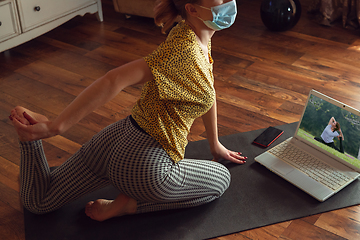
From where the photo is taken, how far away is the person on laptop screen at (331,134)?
1.53 metres

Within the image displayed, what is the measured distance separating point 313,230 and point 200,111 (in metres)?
0.58

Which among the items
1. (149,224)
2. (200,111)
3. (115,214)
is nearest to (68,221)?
(115,214)

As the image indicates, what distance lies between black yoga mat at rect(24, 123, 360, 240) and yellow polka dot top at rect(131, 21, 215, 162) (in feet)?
0.86

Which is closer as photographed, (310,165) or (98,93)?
(98,93)

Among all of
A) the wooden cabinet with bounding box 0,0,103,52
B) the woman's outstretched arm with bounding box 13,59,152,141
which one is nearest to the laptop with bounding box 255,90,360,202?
the woman's outstretched arm with bounding box 13,59,152,141

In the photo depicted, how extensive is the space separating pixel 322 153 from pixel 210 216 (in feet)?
1.80

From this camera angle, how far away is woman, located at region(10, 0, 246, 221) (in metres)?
1.13

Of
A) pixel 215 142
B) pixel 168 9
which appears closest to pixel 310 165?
pixel 215 142

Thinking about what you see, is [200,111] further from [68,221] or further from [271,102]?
[271,102]

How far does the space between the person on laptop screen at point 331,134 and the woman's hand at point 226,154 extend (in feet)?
1.11

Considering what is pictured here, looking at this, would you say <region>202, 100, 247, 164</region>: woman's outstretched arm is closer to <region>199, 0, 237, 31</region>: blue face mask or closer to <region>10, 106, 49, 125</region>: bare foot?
<region>199, 0, 237, 31</region>: blue face mask

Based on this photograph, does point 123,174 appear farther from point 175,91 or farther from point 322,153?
point 322,153

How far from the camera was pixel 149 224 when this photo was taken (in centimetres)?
141

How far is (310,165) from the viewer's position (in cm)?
161
